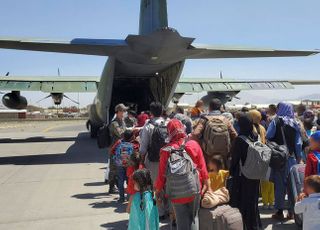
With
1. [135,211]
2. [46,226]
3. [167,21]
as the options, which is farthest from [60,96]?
[135,211]

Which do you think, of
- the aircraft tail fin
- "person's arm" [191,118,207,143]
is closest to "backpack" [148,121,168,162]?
"person's arm" [191,118,207,143]

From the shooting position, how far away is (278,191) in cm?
560

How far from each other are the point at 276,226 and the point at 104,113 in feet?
34.9

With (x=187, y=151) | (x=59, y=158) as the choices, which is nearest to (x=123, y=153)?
(x=187, y=151)

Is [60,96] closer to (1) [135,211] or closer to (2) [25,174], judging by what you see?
(2) [25,174]

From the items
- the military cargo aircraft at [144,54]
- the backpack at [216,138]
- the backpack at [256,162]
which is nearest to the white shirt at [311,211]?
the backpack at [256,162]

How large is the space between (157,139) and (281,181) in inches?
78.1

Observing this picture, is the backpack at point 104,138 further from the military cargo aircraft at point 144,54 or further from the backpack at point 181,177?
the military cargo aircraft at point 144,54

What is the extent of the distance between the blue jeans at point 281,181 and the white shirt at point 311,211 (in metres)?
2.09

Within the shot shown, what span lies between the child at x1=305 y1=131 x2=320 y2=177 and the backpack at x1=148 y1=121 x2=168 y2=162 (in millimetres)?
1986

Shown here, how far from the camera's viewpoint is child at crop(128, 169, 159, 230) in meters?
4.08

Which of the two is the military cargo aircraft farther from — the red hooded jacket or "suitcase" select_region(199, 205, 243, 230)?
"suitcase" select_region(199, 205, 243, 230)

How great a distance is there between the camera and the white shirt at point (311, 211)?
3428mm

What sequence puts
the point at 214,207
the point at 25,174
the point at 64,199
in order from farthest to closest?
the point at 25,174 → the point at 64,199 → the point at 214,207
